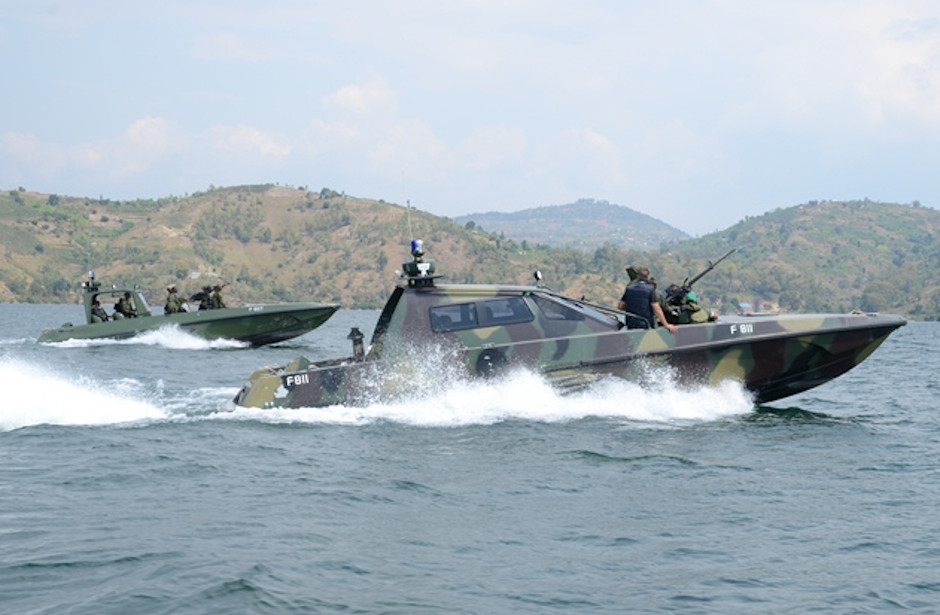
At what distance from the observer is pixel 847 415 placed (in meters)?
18.9

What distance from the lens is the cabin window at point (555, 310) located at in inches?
673

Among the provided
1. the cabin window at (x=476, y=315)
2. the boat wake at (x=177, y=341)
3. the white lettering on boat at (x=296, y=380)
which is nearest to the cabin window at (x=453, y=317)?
the cabin window at (x=476, y=315)

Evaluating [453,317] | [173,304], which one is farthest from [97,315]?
[453,317]

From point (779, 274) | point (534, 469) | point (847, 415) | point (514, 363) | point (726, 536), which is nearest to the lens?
point (726, 536)

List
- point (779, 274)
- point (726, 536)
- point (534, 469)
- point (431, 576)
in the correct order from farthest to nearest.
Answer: point (779, 274)
point (534, 469)
point (726, 536)
point (431, 576)

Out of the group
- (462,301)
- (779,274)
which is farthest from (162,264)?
(462,301)

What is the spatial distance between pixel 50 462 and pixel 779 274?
168 meters

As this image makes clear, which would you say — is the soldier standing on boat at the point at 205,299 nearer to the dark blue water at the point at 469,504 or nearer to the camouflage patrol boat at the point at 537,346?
the dark blue water at the point at 469,504

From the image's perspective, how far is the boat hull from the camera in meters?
37.2

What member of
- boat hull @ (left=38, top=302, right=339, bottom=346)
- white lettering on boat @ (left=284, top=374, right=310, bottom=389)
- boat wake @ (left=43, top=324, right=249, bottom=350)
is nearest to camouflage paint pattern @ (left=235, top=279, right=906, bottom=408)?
white lettering on boat @ (left=284, top=374, right=310, bottom=389)

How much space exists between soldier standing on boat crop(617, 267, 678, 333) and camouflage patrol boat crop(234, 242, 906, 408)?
0.92 ft

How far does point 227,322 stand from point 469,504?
88.4ft

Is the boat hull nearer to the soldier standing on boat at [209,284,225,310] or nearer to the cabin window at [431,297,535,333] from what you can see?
the soldier standing on boat at [209,284,225,310]

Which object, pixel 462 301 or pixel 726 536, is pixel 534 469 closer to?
pixel 726 536
